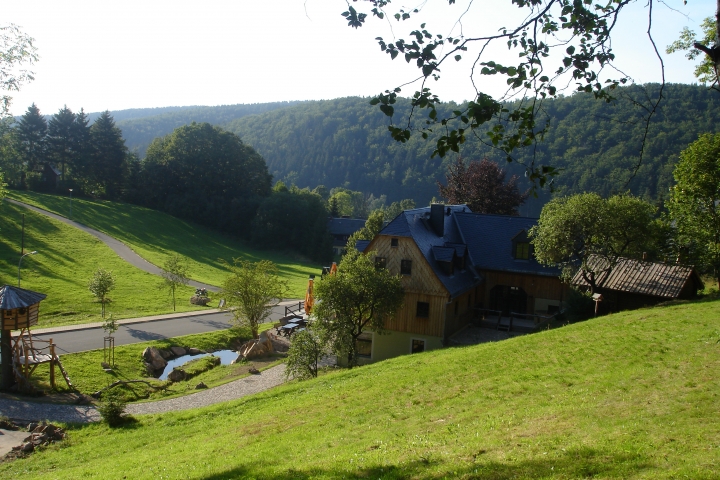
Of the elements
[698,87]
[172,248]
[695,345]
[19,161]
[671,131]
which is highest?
[698,87]

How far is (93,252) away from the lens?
186ft

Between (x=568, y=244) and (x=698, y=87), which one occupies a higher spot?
(x=698, y=87)

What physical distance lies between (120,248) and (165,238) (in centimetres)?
1124

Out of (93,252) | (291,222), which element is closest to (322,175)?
(291,222)

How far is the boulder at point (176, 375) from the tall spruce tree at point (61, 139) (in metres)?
66.5

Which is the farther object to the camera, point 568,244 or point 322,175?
point 322,175

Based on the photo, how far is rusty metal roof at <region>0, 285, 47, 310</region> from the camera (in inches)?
857

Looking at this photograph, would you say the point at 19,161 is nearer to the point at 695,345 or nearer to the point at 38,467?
the point at 38,467

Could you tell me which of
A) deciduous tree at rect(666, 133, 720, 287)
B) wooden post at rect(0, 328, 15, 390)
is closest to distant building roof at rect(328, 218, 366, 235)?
deciduous tree at rect(666, 133, 720, 287)

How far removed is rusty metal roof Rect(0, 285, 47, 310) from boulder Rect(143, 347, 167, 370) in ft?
25.3

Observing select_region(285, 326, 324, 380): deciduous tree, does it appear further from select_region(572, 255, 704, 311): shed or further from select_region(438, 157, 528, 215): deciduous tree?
select_region(438, 157, 528, 215): deciduous tree

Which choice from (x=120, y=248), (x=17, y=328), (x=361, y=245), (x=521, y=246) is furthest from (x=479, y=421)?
(x=120, y=248)

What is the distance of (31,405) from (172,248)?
48.9m

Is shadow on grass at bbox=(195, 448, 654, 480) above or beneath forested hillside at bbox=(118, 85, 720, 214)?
beneath
